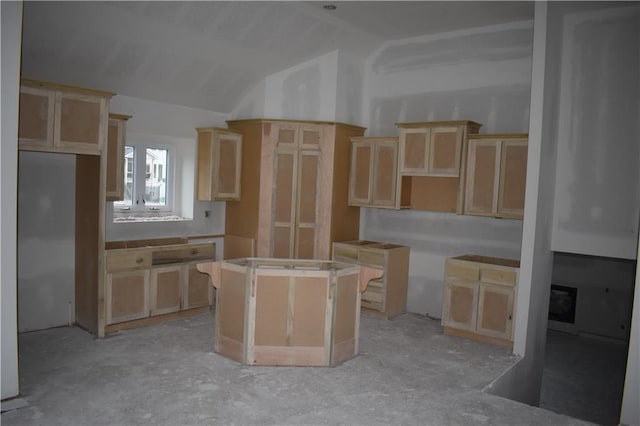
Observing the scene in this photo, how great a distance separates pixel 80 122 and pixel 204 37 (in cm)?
166

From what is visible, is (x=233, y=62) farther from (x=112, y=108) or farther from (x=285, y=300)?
(x=285, y=300)

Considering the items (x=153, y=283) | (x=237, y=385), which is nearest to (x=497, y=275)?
(x=237, y=385)

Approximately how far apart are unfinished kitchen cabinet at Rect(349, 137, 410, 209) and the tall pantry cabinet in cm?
18

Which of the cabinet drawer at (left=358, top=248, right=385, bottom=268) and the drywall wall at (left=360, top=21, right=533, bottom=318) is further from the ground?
the drywall wall at (left=360, top=21, right=533, bottom=318)

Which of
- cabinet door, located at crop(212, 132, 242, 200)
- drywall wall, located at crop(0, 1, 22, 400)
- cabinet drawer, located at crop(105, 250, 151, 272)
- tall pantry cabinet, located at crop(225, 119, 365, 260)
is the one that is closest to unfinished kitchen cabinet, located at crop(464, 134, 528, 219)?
tall pantry cabinet, located at crop(225, 119, 365, 260)

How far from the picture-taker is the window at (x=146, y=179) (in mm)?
6363

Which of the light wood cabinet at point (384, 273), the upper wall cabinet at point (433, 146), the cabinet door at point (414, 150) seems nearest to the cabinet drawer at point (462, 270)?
the light wood cabinet at point (384, 273)

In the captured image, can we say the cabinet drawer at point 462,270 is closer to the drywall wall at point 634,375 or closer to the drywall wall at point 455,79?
the drywall wall at point 455,79

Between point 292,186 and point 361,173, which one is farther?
point 361,173

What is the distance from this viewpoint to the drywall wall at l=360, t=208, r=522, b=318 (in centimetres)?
618

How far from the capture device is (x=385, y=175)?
6664mm

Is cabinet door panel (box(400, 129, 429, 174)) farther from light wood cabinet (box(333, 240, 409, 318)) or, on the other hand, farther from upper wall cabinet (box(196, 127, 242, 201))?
upper wall cabinet (box(196, 127, 242, 201))

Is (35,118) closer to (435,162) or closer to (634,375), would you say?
(435,162)

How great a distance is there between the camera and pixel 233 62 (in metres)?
6.27
